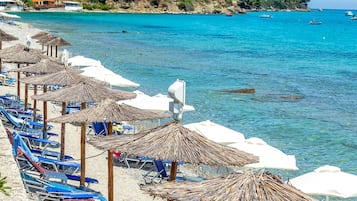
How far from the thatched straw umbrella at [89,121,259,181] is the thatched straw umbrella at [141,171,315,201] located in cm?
158

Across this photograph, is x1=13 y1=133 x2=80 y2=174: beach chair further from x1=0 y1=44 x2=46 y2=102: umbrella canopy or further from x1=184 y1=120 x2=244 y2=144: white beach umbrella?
x1=0 y1=44 x2=46 y2=102: umbrella canopy

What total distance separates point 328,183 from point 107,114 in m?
3.82

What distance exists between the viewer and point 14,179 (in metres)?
7.55

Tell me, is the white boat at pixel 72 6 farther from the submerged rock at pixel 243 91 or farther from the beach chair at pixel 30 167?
the beach chair at pixel 30 167

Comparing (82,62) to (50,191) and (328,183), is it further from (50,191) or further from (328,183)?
(328,183)

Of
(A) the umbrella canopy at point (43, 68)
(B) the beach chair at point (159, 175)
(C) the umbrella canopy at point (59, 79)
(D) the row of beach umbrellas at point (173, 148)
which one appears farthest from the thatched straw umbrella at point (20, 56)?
(B) the beach chair at point (159, 175)

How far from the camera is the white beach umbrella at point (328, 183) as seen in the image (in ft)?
31.7

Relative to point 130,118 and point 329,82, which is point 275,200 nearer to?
point 130,118

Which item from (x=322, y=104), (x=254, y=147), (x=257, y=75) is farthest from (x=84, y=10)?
(x=254, y=147)

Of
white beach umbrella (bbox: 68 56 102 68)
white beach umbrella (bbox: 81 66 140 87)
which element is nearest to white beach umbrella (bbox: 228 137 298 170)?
white beach umbrella (bbox: 81 66 140 87)

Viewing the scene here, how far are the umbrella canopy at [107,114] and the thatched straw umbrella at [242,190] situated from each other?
3871 millimetres

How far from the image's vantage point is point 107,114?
30.9 ft

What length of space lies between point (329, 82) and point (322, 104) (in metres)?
8.91

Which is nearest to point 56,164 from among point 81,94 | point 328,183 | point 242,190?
point 81,94
